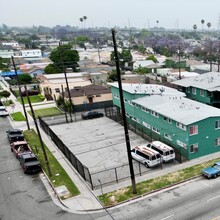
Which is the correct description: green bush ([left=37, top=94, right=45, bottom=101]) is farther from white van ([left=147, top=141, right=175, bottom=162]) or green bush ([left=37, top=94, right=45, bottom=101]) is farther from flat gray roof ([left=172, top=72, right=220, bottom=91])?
white van ([left=147, top=141, right=175, bottom=162])

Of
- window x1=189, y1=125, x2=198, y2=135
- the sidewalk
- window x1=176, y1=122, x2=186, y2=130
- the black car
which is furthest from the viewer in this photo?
the black car

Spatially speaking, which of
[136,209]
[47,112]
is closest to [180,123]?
[136,209]

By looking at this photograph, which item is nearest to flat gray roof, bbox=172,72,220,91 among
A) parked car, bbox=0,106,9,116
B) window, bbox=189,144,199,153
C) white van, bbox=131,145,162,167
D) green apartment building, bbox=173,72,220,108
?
green apartment building, bbox=173,72,220,108

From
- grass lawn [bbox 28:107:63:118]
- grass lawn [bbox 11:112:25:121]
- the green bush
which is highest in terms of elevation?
grass lawn [bbox 11:112:25:121]

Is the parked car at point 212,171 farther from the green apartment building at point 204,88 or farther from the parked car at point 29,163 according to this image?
the green apartment building at point 204,88

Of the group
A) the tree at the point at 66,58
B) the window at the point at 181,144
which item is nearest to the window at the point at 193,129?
the window at the point at 181,144

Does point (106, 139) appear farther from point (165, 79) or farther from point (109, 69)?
point (109, 69)
